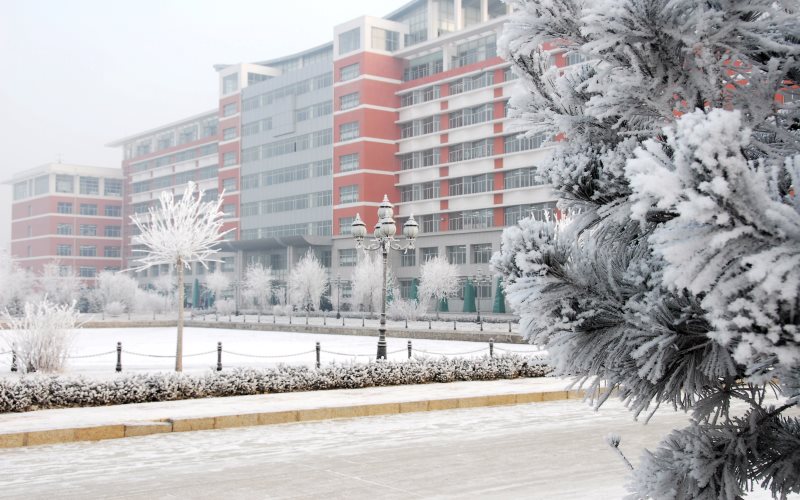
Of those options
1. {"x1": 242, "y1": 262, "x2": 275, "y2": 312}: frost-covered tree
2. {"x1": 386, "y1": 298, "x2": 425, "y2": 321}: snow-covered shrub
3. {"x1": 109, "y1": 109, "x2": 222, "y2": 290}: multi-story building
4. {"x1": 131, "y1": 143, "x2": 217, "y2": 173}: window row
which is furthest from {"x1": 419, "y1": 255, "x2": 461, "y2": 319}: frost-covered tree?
{"x1": 131, "y1": 143, "x2": 217, "y2": 173}: window row

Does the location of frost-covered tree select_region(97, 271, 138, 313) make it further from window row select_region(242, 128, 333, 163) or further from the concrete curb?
the concrete curb

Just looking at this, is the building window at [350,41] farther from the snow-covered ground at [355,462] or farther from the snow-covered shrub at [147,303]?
the snow-covered ground at [355,462]

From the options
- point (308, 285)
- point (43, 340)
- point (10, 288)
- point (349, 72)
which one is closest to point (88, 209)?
point (10, 288)

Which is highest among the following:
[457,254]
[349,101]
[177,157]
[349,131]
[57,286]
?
[177,157]

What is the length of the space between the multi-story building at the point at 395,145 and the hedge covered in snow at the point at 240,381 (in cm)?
4644

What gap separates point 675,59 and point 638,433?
9527 mm

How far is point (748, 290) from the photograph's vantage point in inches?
73.8

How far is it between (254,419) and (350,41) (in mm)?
66683

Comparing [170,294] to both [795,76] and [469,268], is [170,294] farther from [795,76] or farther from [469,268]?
[795,76]

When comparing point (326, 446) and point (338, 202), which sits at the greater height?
point (338, 202)

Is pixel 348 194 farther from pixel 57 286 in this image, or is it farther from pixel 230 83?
pixel 57 286

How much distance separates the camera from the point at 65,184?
114 m

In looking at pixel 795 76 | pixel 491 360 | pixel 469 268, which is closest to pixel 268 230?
pixel 469 268

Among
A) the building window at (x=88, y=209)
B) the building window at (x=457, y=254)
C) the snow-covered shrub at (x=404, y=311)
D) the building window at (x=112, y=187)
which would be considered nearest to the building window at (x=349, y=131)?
the building window at (x=457, y=254)
